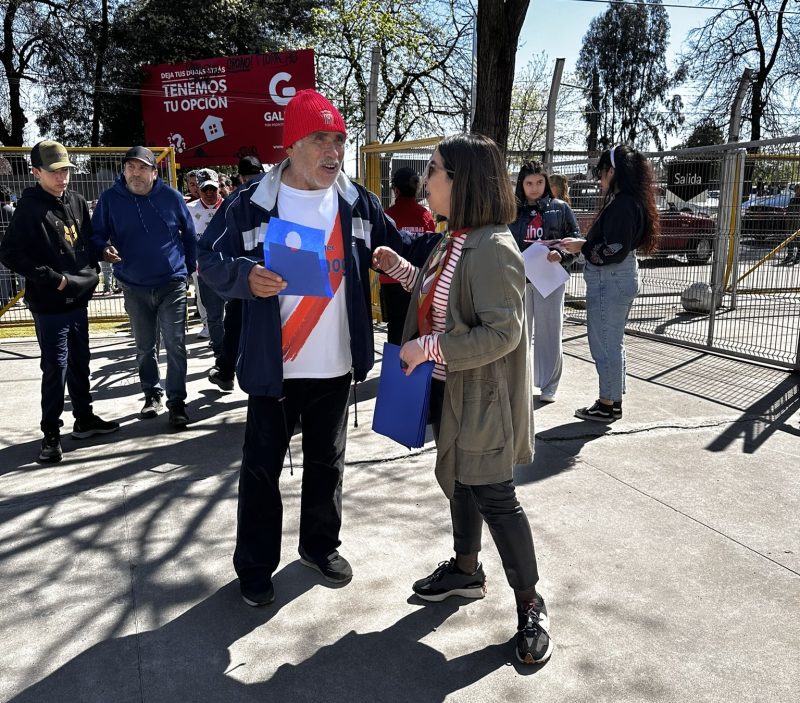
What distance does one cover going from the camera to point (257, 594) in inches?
119

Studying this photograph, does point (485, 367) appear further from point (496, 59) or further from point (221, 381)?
point (496, 59)

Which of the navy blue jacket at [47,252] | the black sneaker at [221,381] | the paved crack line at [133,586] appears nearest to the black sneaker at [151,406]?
the black sneaker at [221,381]

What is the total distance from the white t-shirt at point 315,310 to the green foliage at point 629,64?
54.3 meters

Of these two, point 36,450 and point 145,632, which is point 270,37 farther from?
point 145,632

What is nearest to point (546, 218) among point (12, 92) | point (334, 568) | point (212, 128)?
point (334, 568)

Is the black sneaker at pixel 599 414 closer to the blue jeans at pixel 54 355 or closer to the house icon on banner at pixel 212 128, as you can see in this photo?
the blue jeans at pixel 54 355

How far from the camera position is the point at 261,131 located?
48.0 feet

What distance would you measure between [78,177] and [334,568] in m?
8.60

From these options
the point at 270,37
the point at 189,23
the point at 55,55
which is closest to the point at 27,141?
the point at 55,55

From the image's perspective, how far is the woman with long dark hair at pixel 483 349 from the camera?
248cm

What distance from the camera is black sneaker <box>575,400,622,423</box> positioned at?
546cm

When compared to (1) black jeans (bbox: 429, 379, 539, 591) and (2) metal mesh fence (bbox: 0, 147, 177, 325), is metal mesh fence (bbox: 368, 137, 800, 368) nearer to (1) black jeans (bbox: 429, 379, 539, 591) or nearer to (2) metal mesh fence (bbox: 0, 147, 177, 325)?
(2) metal mesh fence (bbox: 0, 147, 177, 325)

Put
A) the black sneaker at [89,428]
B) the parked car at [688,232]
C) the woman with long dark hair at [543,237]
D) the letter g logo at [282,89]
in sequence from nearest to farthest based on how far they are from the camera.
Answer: the black sneaker at [89,428], the woman with long dark hair at [543,237], the parked car at [688,232], the letter g logo at [282,89]

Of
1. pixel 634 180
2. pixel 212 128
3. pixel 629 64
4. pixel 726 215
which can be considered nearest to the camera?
pixel 634 180
